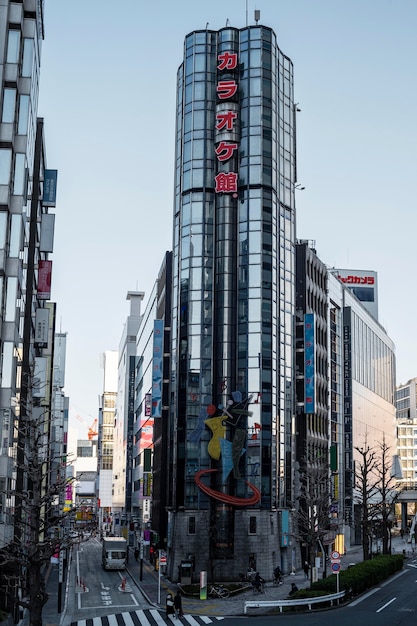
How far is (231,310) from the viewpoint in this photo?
8262 centimetres

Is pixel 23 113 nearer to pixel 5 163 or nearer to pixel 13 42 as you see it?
pixel 5 163

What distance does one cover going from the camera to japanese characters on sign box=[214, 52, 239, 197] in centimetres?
8369

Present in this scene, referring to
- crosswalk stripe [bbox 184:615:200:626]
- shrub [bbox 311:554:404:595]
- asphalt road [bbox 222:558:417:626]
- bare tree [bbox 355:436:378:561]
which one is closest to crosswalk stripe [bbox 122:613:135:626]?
crosswalk stripe [bbox 184:615:200:626]

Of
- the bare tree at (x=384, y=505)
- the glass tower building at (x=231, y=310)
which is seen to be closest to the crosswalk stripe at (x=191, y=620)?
the glass tower building at (x=231, y=310)

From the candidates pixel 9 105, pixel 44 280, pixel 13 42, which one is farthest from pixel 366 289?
pixel 9 105

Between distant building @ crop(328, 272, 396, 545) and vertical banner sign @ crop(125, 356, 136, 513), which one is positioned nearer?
distant building @ crop(328, 272, 396, 545)

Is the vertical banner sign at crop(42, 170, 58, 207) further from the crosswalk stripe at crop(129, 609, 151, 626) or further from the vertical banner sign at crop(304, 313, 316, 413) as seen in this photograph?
the crosswalk stripe at crop(129, 609, 151, 626)

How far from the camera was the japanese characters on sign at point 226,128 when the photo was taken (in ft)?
275

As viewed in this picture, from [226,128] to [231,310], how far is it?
60.6 ft

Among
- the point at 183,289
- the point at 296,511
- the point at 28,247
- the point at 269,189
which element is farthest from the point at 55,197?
the point at 296,511

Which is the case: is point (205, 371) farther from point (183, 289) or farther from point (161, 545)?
point (161, 545)

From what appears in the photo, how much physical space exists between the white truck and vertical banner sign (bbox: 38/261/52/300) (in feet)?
99.9

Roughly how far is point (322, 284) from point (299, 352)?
15.1 meters

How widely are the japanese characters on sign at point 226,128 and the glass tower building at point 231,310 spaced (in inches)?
4.7
